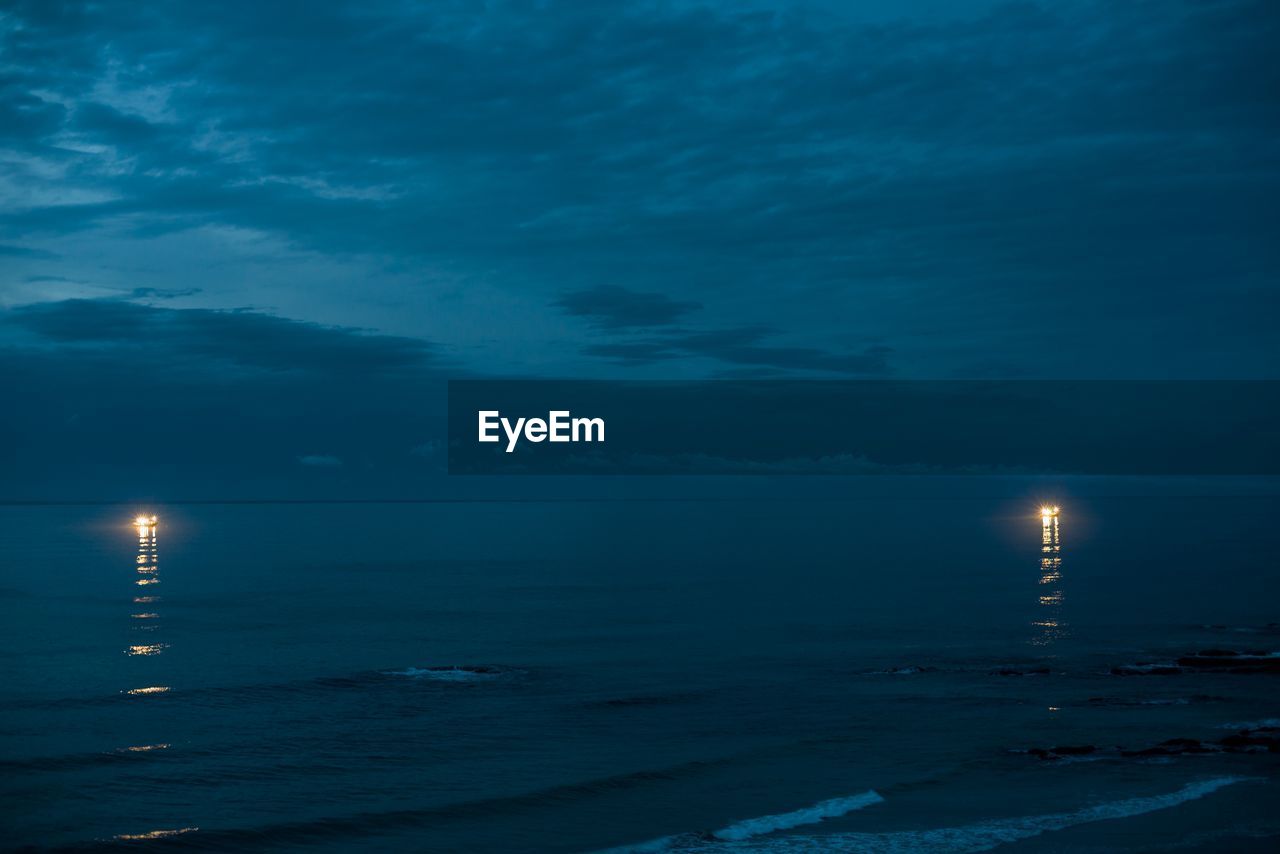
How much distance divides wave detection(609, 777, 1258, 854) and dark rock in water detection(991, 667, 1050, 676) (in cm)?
1938

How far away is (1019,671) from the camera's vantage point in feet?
147

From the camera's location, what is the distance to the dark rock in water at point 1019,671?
44041 mm

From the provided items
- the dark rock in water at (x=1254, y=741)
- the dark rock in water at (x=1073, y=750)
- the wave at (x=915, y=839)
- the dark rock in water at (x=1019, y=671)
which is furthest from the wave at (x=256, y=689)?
the dark rock in water at (x=1254, y=741)

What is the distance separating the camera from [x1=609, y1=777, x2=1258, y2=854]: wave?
2264 cm

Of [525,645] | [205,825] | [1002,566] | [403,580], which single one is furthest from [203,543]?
[205,825]

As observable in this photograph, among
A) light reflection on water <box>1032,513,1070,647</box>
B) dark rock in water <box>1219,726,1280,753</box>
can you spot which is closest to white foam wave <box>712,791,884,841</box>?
dark rock in water <box>1219,726,1280,753</box>

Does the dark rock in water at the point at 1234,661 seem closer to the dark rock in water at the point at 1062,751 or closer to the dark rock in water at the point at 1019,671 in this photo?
the dark rock in water at the point at 1019,671

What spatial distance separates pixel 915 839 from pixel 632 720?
1470 cm

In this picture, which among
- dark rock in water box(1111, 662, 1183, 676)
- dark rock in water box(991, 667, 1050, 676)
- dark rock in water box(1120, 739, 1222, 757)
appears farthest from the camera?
dark rock in water box(991, 667, 1050, 676)

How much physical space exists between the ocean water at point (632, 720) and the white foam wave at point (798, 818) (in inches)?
5.1

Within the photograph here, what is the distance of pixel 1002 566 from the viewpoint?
113 meters

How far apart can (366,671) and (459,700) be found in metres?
8.79

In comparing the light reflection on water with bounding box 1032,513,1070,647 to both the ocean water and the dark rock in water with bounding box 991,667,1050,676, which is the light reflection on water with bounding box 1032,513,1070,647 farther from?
the dark rock in water with bounding box 991,667,1050,676

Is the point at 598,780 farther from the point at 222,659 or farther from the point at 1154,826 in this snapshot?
the point at 222,659
